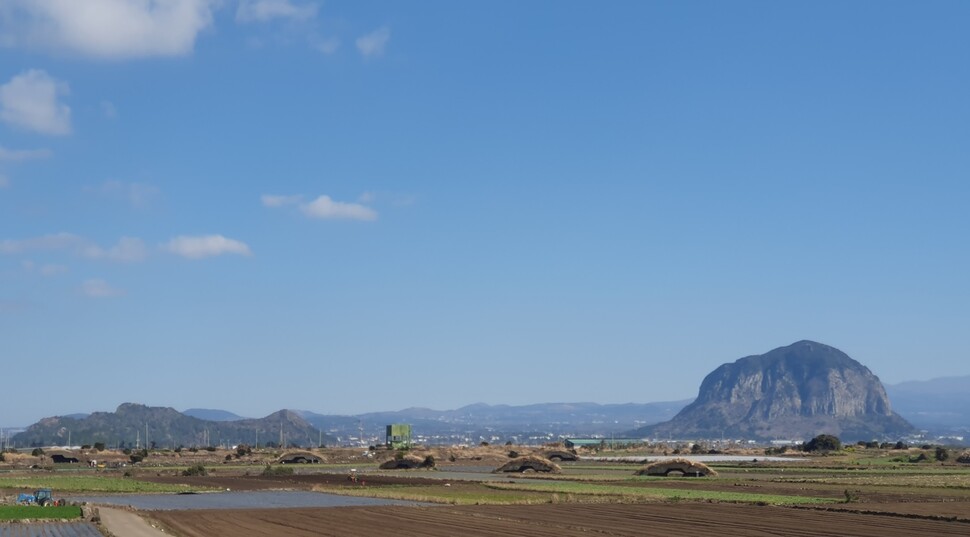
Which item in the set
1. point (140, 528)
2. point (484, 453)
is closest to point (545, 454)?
point (484, 453)

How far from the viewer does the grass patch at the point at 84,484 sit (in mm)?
75188

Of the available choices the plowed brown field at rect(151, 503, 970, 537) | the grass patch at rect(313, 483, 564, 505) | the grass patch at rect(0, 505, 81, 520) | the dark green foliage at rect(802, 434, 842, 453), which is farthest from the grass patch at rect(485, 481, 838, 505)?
the dark green foliage at rect(802, 434, 842, 453)

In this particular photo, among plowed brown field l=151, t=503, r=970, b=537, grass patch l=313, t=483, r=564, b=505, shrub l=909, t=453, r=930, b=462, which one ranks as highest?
shrub l=909, t=453, r=930, b=462

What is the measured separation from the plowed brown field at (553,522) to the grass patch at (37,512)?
13.2 ft

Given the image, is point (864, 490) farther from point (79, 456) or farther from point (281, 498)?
point (79, 456)

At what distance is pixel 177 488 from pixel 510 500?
27.3m

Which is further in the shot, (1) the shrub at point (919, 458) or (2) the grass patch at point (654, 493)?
(1) the shrub at point (919, 458)

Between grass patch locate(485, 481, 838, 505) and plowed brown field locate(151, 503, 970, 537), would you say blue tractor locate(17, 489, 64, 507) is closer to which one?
plowed brown field locate(151, 503, 970, 537)

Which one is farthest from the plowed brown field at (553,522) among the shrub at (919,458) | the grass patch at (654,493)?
the shrub at (919,458)

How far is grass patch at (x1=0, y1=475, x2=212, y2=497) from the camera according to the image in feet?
247

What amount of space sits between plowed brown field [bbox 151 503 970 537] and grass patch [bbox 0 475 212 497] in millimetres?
23044

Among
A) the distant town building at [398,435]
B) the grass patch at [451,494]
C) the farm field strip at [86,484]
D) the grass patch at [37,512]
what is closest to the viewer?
the grass patch at [37,512]

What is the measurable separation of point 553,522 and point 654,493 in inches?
865

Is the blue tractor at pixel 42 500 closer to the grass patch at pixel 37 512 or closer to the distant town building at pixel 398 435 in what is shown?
the grass patch at pixel 37 512
